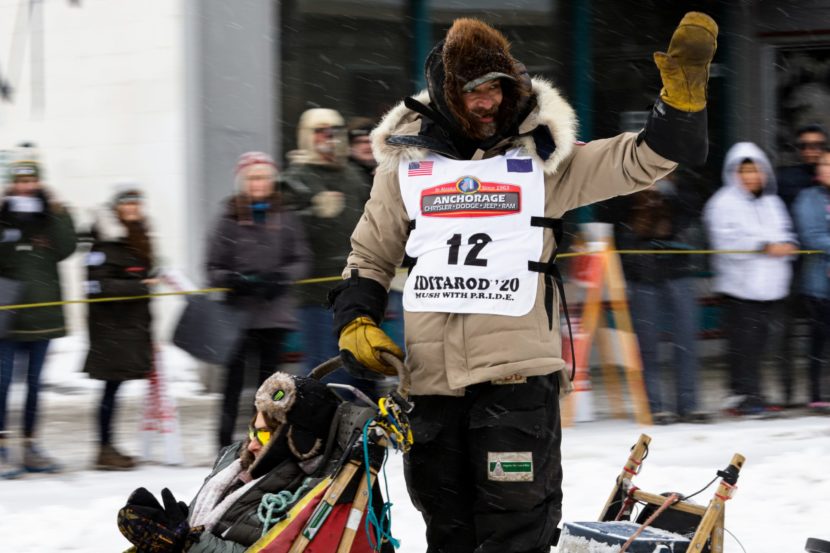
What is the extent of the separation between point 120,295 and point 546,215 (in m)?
3.68

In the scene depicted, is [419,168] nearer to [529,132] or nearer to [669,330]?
[529,132]

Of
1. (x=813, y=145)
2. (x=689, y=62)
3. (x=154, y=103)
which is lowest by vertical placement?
(x=689, y=62)

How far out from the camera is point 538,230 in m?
3.87

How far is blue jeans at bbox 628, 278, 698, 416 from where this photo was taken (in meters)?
8.01

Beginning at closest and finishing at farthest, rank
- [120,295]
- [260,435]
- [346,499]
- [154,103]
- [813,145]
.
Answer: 1. [346,499]
2. [260,435]
3. [120,295]
4. [813,145]
5. [154,103]

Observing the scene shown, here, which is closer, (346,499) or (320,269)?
(346,499)

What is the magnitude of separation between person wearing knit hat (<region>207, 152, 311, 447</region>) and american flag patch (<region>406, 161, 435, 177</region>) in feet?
10.7

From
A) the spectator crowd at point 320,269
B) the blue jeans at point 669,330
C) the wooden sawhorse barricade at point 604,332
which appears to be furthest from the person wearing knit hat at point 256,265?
the blue jeans at point 669,330

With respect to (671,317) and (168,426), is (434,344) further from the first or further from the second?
(671,317)

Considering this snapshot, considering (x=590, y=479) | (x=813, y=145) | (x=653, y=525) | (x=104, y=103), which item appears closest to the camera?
(x=653, y=525)

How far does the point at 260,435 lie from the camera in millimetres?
4074

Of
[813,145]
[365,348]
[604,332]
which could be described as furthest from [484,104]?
[813,145]

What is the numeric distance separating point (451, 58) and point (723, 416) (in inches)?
192

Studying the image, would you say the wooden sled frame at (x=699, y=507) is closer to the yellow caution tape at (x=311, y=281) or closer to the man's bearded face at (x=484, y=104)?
the man's bearded face at (x=484, y=104)
